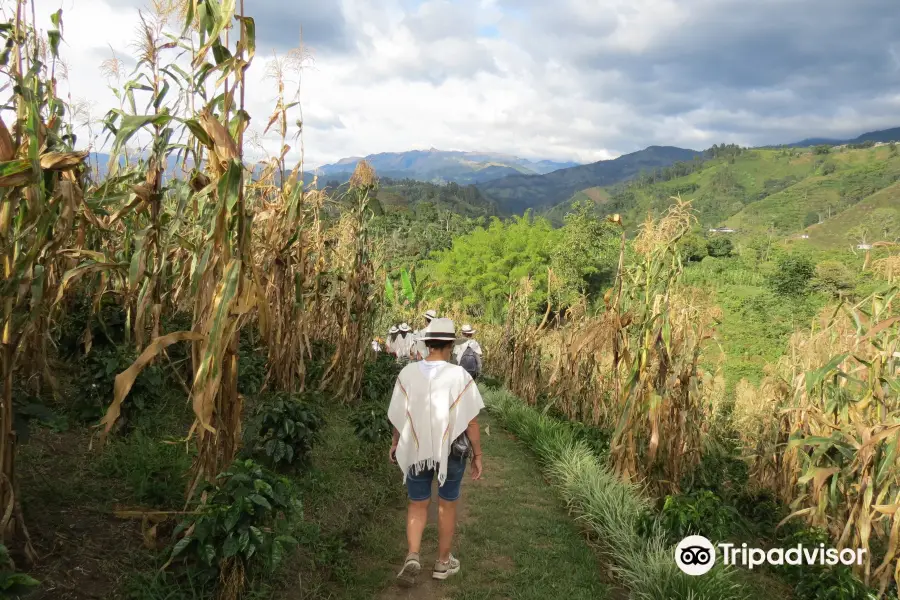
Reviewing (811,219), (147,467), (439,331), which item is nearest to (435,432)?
(439,331)

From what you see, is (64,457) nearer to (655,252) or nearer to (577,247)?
(655,252)

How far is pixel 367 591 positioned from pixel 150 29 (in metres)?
4.20

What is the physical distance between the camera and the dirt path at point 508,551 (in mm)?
3344

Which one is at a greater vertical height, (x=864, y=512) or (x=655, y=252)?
(x=655, y=252)

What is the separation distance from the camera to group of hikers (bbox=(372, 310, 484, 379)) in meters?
8.83

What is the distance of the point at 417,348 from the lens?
32.2ft

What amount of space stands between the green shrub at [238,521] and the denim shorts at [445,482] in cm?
100

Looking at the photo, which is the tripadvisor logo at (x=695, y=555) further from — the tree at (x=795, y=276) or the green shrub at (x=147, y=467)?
the tree at (x=795, y=276)

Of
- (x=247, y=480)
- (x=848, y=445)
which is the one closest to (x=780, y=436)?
(x=848, y=445)

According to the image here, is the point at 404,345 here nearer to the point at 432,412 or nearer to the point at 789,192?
the point at 432,412

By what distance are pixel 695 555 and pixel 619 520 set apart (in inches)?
24.3

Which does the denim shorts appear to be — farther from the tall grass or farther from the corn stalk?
the corn stalk

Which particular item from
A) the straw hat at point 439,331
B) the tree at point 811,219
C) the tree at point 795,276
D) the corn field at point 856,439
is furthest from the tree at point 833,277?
the tree at point 811,219

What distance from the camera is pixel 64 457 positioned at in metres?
3.10
